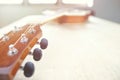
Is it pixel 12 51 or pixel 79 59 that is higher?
pixel 12 51

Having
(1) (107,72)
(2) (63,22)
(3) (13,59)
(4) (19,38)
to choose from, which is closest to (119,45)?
(1) (107,72)

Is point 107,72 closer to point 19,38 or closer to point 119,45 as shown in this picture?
point 19,38

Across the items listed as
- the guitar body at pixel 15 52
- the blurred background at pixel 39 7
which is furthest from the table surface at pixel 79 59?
the blurred background at pixel 39 7

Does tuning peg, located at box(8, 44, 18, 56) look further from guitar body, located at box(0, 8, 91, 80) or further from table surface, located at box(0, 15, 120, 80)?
table surface, located at box(0, 15, 120, 80)

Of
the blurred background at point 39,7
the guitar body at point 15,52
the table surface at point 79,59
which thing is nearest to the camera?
the guitar body at point 15,52

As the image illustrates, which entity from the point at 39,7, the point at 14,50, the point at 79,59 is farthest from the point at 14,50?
the point at 39,7

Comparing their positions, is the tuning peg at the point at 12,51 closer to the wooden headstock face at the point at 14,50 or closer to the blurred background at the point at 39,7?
the wooden headstock face at the point at 14,50

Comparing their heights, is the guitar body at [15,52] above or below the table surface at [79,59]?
above

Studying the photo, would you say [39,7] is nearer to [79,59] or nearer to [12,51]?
[79,59]

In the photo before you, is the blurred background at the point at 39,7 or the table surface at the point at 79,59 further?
the blurred background at the point at 39,7

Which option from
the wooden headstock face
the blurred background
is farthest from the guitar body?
the blurred background

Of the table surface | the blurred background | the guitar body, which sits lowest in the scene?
the blurred background

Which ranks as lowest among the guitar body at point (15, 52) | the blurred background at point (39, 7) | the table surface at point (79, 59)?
the blurred background at point (39, 7)
